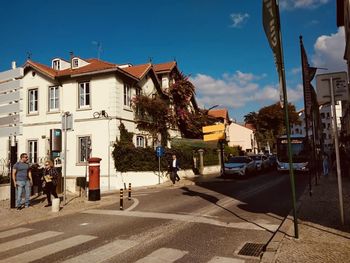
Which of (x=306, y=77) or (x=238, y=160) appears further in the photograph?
(x=238, y=160)

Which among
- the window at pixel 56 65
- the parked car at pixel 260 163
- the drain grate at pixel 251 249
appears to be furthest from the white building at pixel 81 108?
the drain grate at pixel 251 249

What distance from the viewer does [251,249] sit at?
6816 millimetres

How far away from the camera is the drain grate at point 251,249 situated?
21.2 ft

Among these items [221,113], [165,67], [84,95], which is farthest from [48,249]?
[221,113]

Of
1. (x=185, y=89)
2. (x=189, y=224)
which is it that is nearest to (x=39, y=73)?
(x=185, y=89)

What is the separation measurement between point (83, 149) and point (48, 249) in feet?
55.6

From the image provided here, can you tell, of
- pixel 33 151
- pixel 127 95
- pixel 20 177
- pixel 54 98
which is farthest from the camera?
pixel 33 151

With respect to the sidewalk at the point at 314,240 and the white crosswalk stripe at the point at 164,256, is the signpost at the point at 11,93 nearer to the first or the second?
the white crosswalk stripe at the point at 164,256

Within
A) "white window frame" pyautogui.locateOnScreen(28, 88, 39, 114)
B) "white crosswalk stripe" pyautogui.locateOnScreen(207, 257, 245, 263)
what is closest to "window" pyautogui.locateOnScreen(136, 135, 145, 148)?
"white window frame" pyautogui.locateOnScreen(28, 88, 39, 114)

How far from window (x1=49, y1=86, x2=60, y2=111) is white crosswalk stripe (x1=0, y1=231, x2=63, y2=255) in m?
17.7

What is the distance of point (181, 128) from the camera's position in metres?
32.0

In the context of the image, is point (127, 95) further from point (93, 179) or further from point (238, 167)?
point (93, 179)

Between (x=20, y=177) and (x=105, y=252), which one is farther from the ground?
(x=20, y=177)

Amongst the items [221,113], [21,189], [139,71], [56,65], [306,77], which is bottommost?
[21,189]
